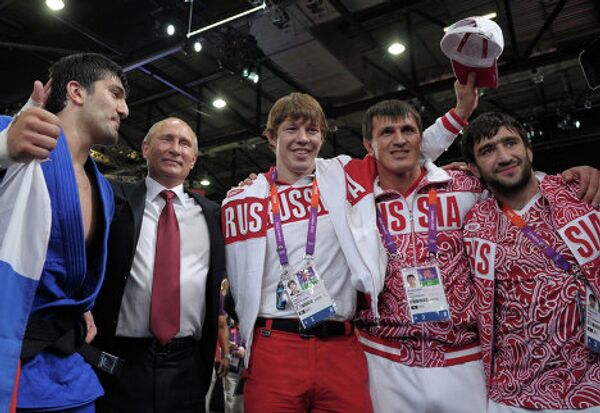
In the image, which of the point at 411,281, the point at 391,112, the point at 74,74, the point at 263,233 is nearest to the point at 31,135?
the point at 74,74

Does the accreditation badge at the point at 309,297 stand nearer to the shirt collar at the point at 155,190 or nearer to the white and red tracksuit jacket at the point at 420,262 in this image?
the white and red tracksuit jacket at the point at 420,262

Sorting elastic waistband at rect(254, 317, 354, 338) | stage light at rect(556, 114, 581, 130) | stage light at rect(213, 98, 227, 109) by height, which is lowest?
elastic waistband at rect(254, 317, 354, 338)

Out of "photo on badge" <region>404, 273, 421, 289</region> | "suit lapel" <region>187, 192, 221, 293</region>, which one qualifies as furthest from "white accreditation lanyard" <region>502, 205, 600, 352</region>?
"suit lapel" <region>187, 192, 221, 293</region>

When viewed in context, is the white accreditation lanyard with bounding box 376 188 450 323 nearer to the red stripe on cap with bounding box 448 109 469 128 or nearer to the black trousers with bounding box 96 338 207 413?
the red stripe on cap with bounding box 448 109 469 128

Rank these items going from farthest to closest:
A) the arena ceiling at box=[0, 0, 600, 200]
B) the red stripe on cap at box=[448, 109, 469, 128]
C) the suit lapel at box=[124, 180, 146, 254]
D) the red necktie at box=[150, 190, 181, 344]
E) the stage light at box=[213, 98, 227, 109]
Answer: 1. the stage light at box=[213, 98, 227, 109]
2. the arena ceiling at box=[0, 0, 600, 200]
3. the red stripe on cap at box=[448, 109, 469, 128]
4. the suit lapel at box=[124, 180, 146, 254]
5. the red necktie at box=[150, 190, 181, 344]

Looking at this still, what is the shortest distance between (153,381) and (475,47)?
6.30 feet

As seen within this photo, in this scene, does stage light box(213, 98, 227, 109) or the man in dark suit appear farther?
stage light box(213, 98, 227, 109)

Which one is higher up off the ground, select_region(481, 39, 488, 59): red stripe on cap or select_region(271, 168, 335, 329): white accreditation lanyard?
select_region(481, 39, 488, 59): red stripe on cap

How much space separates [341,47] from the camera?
580 cm

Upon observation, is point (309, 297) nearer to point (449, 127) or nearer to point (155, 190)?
point (155, 190)

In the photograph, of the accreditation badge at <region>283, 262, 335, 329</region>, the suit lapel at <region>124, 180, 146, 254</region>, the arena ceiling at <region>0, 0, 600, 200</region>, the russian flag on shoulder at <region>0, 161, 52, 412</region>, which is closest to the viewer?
the russian flag on shoulder at <region>0, 161, 52, 412</region>

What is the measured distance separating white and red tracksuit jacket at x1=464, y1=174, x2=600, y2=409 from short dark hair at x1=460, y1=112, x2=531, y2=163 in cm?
30

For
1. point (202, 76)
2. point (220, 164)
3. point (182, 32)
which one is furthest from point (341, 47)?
point (220, 164)

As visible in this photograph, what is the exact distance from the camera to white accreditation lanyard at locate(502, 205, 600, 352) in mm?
1550
